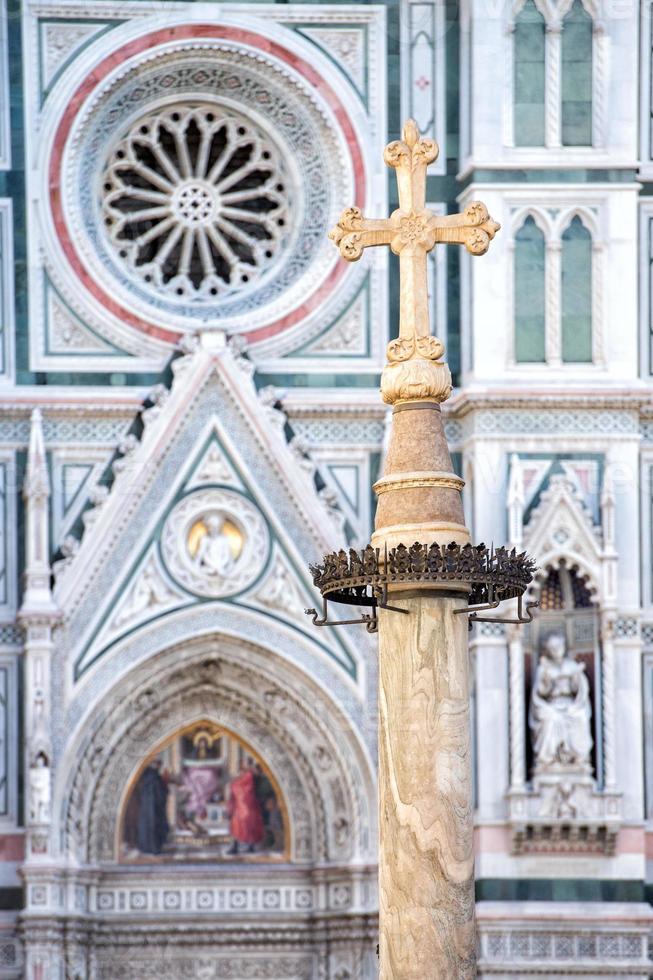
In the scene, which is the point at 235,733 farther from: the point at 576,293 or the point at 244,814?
the point at 576,293

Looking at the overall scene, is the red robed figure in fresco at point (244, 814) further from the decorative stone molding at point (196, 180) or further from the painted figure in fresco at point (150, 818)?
the decorative stone molding at point (196, 180)

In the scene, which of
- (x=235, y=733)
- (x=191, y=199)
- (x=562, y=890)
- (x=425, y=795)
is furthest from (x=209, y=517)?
(x=425, y=795)

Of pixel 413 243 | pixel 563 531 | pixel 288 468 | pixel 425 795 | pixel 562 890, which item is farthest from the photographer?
pixel 288 468

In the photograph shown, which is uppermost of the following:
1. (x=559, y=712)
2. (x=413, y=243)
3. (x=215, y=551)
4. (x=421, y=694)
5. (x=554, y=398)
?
(x=554, y=398)

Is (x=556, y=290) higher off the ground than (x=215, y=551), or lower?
higher

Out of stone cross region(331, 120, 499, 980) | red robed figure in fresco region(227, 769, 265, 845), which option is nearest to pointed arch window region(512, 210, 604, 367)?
red robed figure in fresco region(227, 769, 265, 845)

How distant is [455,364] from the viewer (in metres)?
24.7

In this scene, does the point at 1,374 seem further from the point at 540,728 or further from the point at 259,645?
the point at 540,728

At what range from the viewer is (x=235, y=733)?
24.6 m

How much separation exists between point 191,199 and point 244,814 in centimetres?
→ 610

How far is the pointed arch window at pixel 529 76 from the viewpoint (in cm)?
2442

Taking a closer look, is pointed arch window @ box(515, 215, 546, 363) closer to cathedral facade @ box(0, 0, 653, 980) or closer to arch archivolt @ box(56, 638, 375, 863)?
cathedral facade @ box(0, 0, 653, 980)

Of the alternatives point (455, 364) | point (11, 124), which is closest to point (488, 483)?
point (455, 364)

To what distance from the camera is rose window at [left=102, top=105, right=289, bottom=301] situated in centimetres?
2523
